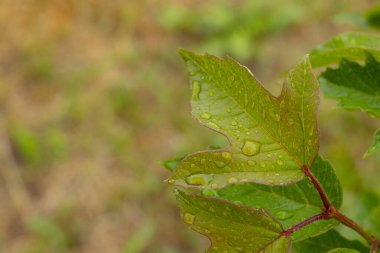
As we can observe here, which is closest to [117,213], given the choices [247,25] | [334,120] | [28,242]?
[28,242]

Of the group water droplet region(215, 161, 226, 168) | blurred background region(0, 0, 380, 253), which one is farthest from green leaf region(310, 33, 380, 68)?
blurred background region(0, 0, 380, 253)

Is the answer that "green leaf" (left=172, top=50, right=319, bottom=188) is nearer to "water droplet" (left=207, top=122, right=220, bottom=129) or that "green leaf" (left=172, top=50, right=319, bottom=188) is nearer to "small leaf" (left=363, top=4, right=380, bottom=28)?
"water droplet" (left=207, top=122, right=220, bottom=129)

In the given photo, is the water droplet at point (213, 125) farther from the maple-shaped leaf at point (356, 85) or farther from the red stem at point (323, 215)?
the maple-shaped leaf at point (356, 85)

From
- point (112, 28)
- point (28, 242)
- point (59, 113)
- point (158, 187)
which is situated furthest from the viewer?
point (112, 28)

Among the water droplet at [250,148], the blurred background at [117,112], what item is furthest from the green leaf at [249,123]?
the blurred background at [117,112]

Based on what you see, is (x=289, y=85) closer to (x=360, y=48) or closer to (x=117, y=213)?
(x=360, y=48)

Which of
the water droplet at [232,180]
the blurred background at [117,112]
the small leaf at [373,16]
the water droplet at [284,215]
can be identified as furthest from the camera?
the blurred background at [117,112]
